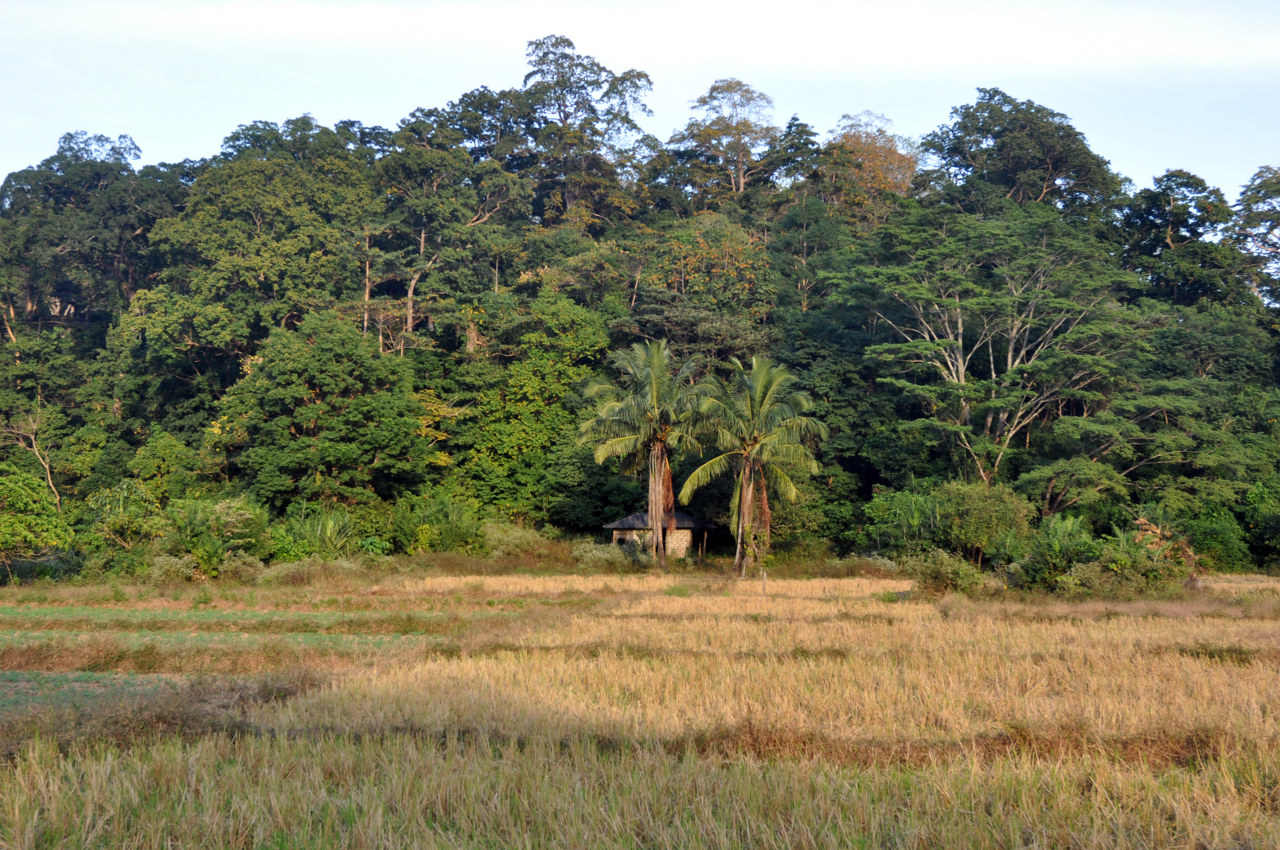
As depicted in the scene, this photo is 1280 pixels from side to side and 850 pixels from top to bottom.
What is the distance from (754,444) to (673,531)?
6.49m

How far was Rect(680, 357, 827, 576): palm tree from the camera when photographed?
103 ft

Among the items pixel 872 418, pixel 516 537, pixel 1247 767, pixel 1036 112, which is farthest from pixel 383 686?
pixel 1036 112

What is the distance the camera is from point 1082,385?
119 ft

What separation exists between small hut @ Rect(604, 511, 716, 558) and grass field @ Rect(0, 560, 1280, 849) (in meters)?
18.9

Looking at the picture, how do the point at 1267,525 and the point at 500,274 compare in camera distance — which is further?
the point at 500,274

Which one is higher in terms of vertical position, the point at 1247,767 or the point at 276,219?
the point at 276,219

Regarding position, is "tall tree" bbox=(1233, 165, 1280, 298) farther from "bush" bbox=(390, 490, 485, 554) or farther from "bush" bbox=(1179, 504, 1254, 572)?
"bush" bbox=(390, 490, 485, 554)

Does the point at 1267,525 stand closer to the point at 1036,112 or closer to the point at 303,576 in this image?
the point at 1036,112

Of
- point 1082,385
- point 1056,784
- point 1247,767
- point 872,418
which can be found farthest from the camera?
point 872,418

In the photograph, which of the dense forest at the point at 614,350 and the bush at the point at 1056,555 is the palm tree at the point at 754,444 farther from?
the bush at the point at 1056,555

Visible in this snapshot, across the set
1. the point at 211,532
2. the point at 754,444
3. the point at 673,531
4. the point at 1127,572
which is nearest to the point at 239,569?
the point at 211,532

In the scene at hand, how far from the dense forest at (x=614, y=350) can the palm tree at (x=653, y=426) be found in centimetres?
29

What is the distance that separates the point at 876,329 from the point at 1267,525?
1762 cm

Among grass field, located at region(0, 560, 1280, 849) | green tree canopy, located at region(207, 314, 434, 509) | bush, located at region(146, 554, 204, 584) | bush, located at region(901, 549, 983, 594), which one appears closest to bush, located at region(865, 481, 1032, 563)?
bush, located at region(901, 549, 983, 594)
